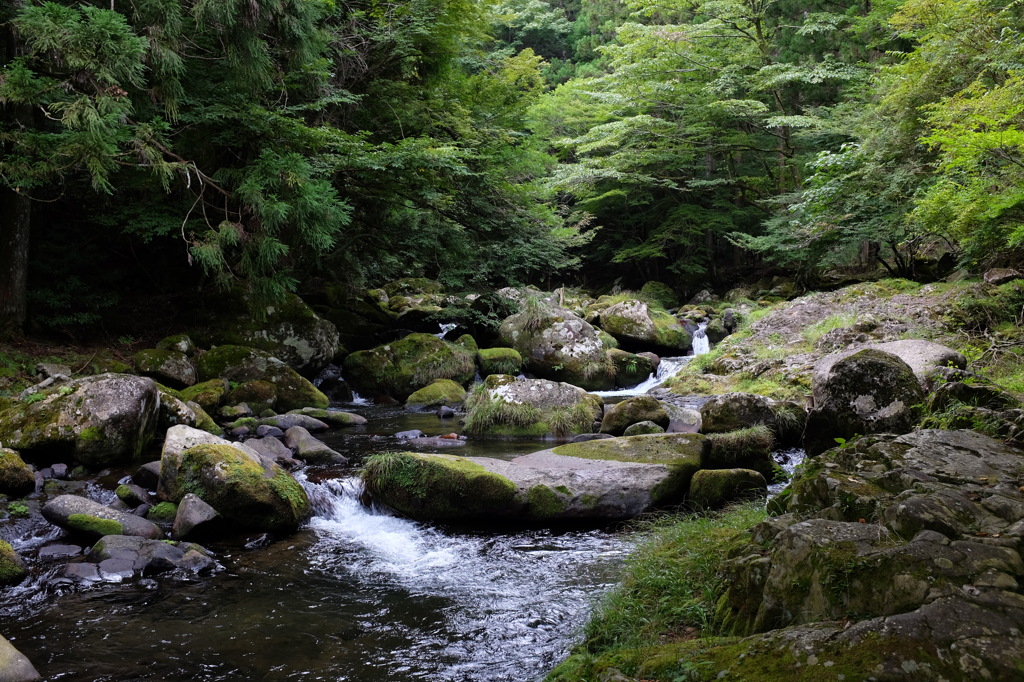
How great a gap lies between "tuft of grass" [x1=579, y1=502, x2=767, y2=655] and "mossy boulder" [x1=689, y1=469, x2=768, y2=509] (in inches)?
46.9

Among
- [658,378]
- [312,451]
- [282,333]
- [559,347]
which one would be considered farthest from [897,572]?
[282,333]

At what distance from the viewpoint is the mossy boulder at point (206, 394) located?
959 cm

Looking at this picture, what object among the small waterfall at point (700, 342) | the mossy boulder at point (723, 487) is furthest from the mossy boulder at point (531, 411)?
the small waterfall at point (700, 342)

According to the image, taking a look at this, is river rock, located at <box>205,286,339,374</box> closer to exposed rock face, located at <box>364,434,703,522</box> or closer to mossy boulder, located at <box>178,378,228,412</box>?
mossy boulder, located at <box>178,378,228,412</box>

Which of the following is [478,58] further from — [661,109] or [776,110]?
[776,110]

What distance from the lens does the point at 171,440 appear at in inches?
244

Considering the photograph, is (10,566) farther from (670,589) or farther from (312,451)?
(670,589)

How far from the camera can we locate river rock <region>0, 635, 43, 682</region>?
3109 millimetres

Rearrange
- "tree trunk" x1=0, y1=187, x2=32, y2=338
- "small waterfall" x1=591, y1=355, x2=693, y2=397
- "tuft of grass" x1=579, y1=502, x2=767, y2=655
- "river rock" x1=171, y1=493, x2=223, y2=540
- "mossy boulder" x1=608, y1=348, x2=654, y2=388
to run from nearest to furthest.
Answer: "tuft of grass" x1=579, y1=502, x2=767, y2=655, "river rock" x1=171, y1=493, x2=223, y2=540, "tree trunk" x1=0, y1=187, x2=32, y2=338, "small waterfall" x1=591, y1=355, x2=693, y2=397, "mossy boulder" x1=608, y1=348, x2=654, y2=388

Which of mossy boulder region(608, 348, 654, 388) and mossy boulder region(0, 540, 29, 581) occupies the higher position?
mossy boulder region(608, 348, 654, 388)

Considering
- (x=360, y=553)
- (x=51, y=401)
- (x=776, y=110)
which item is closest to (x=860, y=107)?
(x=776, y=110)

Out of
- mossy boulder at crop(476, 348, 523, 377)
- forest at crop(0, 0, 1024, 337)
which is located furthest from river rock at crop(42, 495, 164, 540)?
mossy boulder at crop(476, 348, 523, 377)

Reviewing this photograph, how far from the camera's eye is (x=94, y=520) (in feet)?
16.7

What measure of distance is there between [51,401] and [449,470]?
16.5ft
